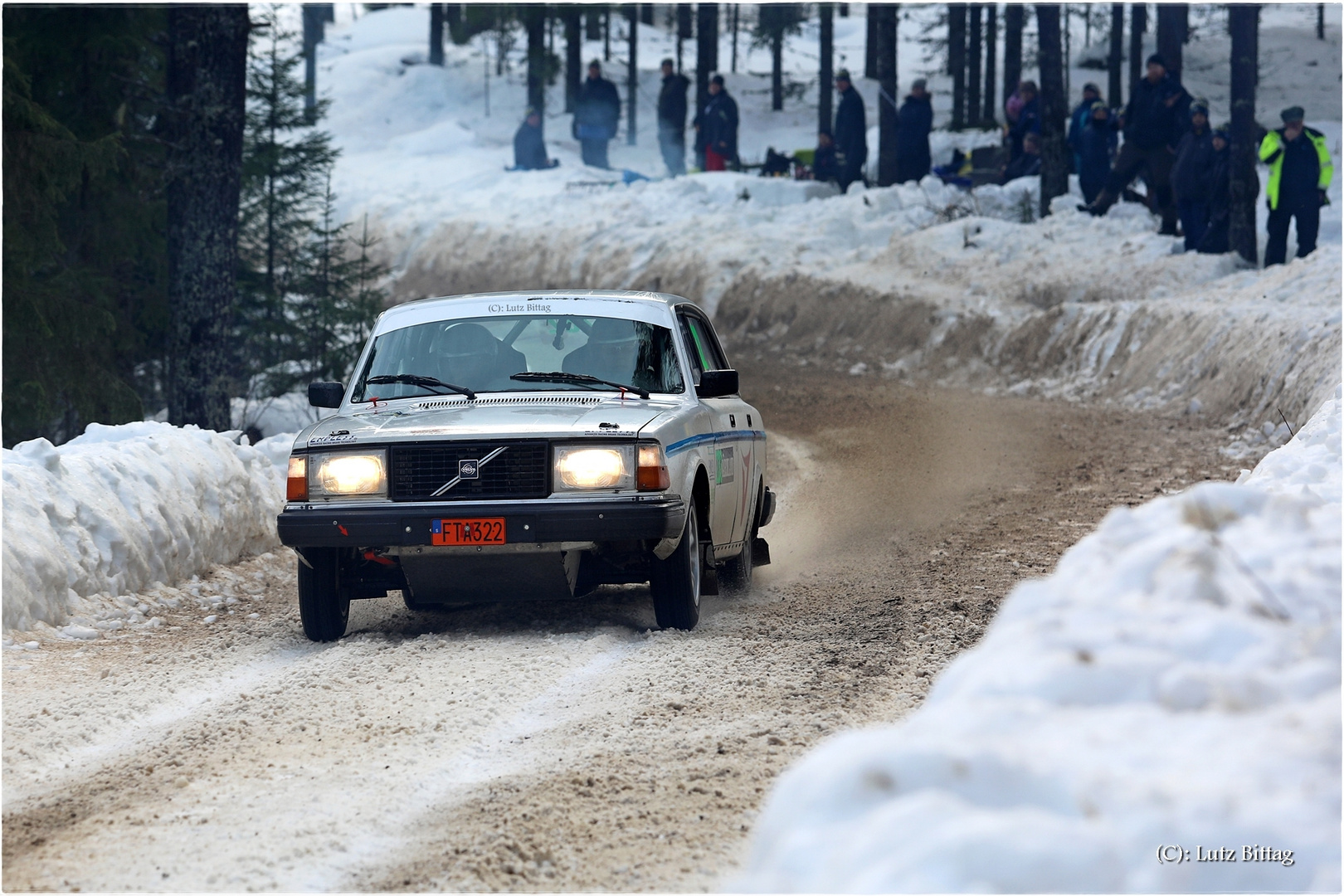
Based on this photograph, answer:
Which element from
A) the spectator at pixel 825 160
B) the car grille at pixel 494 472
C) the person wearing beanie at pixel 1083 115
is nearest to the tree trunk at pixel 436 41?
the spectator at pixel 825 160

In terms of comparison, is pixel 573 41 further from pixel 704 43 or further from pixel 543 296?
pixel 543 296

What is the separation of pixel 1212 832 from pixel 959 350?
1667 cm

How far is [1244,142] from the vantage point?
17422 mm

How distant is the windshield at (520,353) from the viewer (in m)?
7.12

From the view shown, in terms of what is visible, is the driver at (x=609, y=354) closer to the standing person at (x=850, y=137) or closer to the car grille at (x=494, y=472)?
the car grille at (x=494, y=472)

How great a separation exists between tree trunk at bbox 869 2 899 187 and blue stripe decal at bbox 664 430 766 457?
20.8 meters

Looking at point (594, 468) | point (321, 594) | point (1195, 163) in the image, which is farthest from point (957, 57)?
point (321, 594)

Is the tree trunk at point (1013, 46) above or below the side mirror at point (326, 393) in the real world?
above

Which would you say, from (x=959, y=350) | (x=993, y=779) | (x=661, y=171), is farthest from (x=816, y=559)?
(x=661, y=171)

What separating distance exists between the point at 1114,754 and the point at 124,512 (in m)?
6.39

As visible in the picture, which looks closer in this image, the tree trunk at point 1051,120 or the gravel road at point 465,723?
the gravel road at point 465,723

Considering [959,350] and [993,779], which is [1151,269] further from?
[993,779]

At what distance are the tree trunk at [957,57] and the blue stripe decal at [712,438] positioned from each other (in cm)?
3629

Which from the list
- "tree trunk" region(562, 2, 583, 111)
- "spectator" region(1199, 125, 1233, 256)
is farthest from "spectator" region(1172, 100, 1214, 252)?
"tree trunk" region(562, 2, 583, 111)
